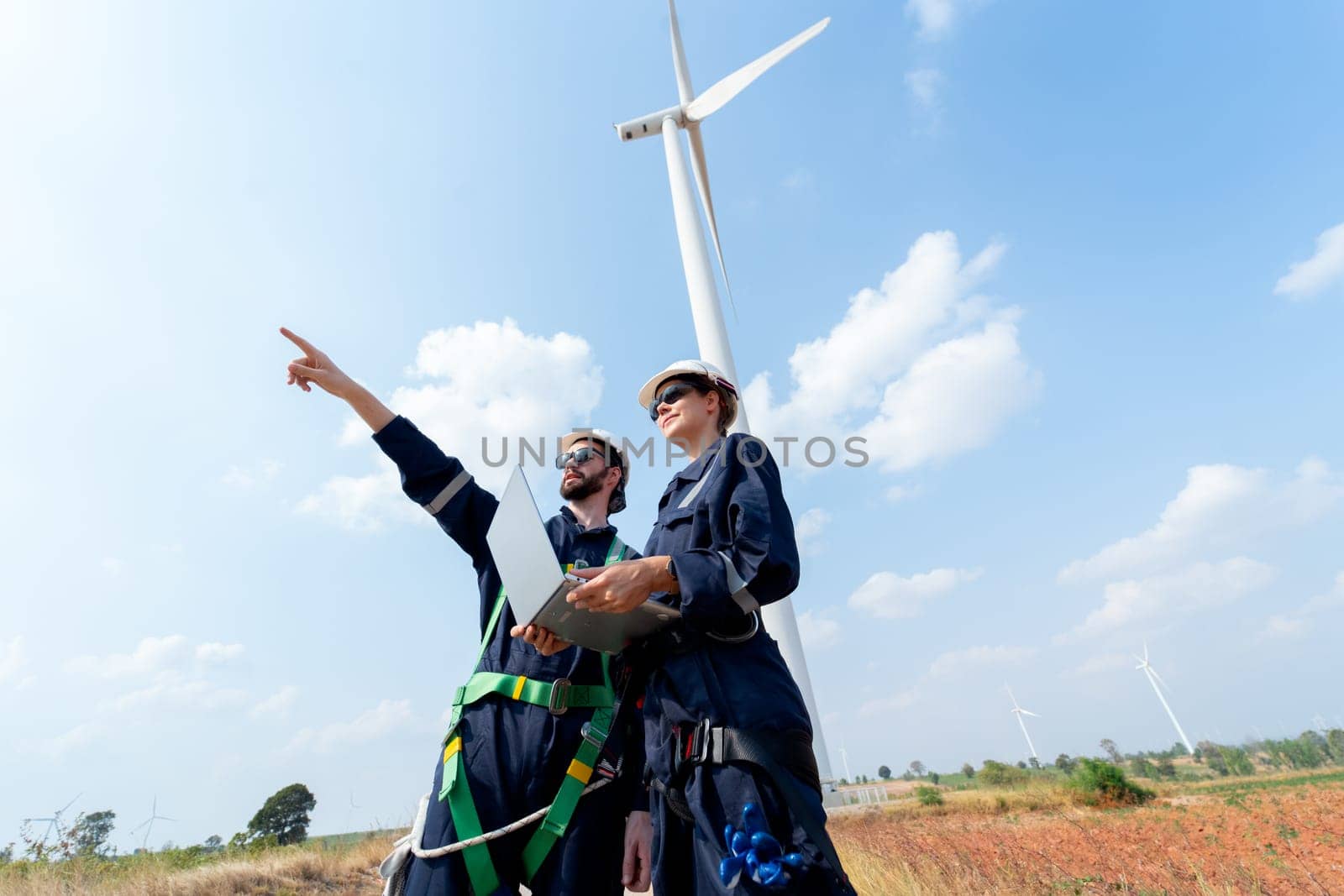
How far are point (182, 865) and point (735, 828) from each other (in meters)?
12.8

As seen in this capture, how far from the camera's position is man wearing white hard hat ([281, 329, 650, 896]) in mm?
2891

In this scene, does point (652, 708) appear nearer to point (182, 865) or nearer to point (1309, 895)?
point (1309, 895)

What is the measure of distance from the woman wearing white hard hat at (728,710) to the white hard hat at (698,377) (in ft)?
2.46

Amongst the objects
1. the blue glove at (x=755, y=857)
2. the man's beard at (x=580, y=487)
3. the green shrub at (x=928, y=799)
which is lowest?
the blue glove at (x=755, y=857)

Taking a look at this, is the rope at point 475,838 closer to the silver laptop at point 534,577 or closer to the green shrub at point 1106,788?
the silver laptop at point 534,577

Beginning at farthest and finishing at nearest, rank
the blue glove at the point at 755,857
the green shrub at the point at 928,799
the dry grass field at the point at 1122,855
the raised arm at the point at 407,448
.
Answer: the green shrub at the point at 928,799, the dry grass field at the point at 1122,855, the raised arm at the point at 407,448, the blue glove at the point at 755,857

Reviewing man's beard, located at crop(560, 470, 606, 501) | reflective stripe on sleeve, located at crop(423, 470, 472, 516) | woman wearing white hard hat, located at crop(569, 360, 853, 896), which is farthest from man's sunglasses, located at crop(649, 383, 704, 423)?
reflective stripe on sleeve, located at crop(423, 470, 472, 516)

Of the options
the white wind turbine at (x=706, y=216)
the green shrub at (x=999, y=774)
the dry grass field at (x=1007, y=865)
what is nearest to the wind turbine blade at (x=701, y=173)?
the white wind turbine at (x=706, y=216)

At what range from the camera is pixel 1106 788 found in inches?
925

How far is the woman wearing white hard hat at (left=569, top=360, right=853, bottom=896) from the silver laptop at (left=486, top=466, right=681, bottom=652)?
2.7 inches

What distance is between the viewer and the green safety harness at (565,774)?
284 centimetres

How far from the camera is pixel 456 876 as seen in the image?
285 cm

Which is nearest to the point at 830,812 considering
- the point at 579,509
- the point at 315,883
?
the point at 315,883

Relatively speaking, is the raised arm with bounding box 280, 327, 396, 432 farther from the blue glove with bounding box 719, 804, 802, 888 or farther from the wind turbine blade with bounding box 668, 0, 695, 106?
the wind turbine blade with bounding box 668, 0, 695, 106
